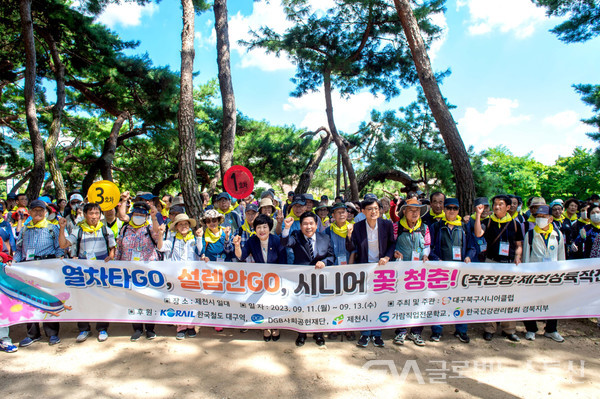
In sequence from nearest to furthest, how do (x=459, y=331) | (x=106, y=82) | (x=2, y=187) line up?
(x=459, y=331) → (x=106, y=82) → (x=2, y=187)

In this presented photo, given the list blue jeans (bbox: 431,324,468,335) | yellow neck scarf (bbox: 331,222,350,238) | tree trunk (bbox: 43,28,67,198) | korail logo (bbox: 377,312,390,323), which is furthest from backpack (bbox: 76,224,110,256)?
tree trunk (bbox: 43,28,67,198)

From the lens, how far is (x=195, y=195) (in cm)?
641

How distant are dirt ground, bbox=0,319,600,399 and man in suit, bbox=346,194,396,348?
0.15 metres

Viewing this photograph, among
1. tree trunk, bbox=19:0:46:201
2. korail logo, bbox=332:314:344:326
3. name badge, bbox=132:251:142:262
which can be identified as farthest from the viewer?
tree trunk, bbox=19:0:46:201

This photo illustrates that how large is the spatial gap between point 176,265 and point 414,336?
3.07 metres

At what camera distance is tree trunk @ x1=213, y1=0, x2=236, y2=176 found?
7.88 metres

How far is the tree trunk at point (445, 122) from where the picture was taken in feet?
23.6

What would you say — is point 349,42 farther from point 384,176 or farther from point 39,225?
point 39,225

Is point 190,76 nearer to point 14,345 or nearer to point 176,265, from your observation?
point 176,265

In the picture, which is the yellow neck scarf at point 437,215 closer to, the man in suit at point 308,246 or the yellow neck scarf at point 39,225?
the man in suit at point 308,246

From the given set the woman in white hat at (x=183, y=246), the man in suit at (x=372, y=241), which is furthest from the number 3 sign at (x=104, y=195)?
the man in suit at (x=372, y=241)

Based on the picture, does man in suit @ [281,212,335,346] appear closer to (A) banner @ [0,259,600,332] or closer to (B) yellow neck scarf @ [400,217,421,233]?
(A) banner @ [0,259,600,332]

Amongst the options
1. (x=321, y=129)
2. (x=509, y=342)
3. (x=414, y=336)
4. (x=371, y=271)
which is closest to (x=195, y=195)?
(x=371, y=271)

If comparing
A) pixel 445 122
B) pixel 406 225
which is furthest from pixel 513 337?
pixel 445 122
